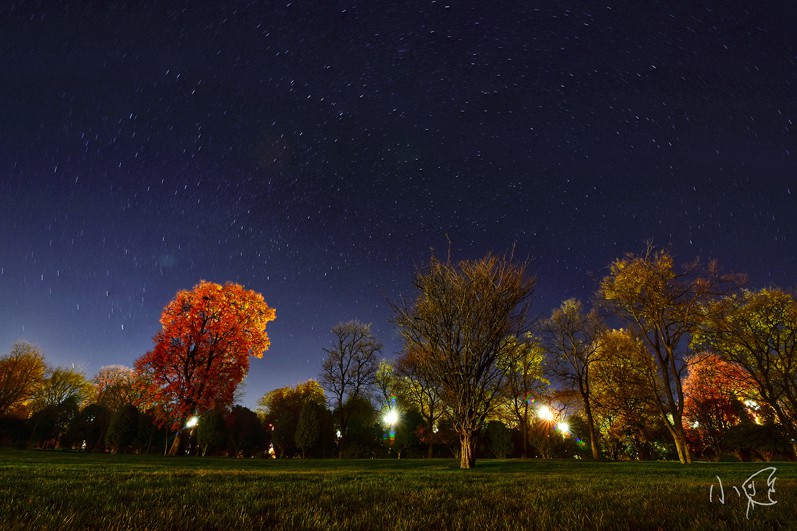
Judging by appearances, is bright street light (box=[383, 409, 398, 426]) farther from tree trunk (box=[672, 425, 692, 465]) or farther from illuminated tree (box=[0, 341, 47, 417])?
illuminated tree (box=[0, 341, 47, 417])

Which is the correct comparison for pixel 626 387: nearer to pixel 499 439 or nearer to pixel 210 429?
pixel 499 439

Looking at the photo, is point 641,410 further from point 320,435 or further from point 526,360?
point 320,435

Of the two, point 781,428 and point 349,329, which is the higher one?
point 349,329

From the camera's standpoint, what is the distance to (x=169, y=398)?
24906 millimetres

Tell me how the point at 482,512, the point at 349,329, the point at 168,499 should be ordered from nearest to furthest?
1. the point at 482,512
2. the point at 168,499
3. the point at 349,329

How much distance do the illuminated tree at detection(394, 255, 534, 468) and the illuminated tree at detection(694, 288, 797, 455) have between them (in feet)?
59.5

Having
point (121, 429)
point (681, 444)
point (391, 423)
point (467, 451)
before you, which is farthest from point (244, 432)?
point (681, 444)

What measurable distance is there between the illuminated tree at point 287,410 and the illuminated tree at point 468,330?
27.6 metres

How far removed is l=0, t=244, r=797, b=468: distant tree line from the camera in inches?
677

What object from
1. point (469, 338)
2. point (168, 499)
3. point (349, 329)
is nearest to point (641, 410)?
point (469, 338)

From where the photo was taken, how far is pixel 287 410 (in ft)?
157

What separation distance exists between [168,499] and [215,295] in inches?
1015

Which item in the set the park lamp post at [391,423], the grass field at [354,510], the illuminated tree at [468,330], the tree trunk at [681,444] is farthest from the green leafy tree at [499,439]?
the grass field at [354,510]

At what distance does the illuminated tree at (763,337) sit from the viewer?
84.2 feet
